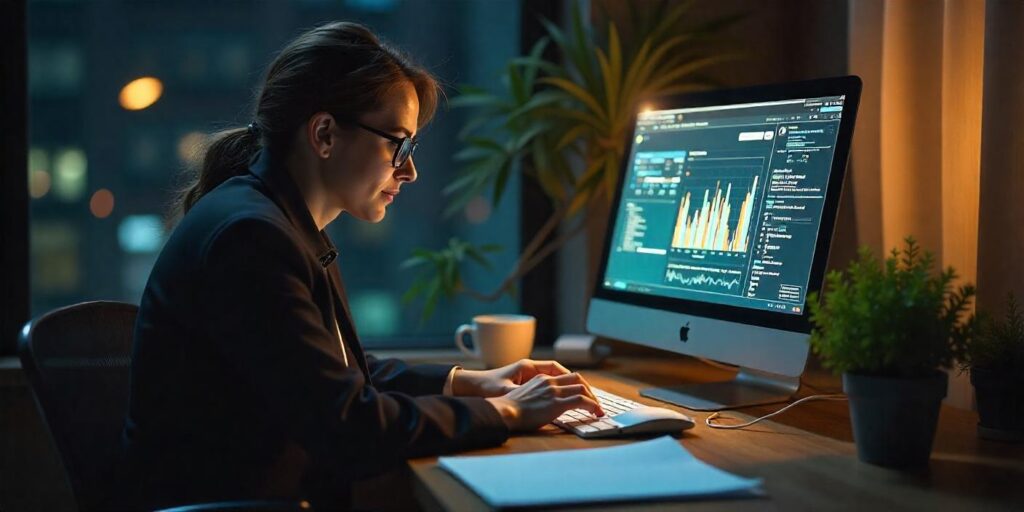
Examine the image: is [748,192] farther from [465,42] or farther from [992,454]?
[465,42]

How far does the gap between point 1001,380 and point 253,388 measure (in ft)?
3.48

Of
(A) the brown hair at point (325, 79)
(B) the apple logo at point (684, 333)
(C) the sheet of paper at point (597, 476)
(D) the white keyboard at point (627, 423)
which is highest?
(A) the brown hair at point (325, 79)

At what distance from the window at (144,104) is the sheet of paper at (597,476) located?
1.38m

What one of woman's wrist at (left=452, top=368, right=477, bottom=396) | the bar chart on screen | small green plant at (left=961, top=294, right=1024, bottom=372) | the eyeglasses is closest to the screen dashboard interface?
the bar chart on screen

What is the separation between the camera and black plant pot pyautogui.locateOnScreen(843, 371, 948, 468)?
1.24 meters

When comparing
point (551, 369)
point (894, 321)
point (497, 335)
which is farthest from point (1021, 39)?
point (497, 335)

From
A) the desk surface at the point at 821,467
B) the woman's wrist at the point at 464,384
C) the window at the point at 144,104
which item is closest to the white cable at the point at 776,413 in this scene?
the desk surface at the point at 821,467

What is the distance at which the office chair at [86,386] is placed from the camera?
4.38 feet

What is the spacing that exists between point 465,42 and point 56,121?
1030 millimetres

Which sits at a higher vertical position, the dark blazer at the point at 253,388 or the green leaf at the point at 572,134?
the green leaf at the point at 572,134

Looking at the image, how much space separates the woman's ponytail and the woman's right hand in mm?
600

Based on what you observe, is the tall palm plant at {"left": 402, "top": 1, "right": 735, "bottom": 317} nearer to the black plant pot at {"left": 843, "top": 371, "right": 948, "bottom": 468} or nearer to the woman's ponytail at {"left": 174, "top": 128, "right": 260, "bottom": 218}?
the woman's ponytail at {"left": 174, "top": 128, "right": 260, "bottom": 218}

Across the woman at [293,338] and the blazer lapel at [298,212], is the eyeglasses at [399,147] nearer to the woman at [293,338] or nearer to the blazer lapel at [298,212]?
the woman at [293,338]

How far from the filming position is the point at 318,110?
5.06ft
